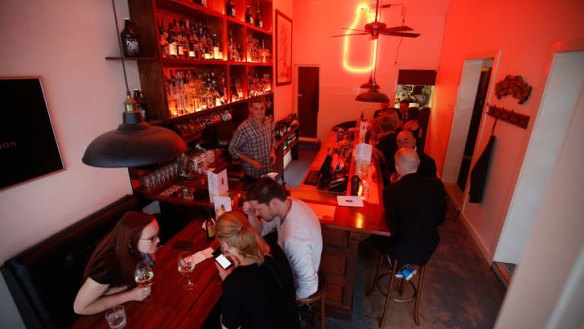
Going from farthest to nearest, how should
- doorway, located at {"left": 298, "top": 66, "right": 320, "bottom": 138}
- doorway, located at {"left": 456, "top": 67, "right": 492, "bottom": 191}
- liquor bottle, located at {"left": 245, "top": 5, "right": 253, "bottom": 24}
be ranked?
doorway, located at {"left": 298, "top": 66, "right": 320, "bottom": 138} < doorway, located at {"left": 456, "top": 67, "right": 492, "bottom": 191} < liquor bottle, located at {"left": 245, "top": 5, "right": 253, "bottom": 24}

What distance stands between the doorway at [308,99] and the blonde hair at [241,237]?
21.5ft

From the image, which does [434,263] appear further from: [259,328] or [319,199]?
[259,328]

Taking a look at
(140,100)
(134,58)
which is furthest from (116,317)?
(134,58)

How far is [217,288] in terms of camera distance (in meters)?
1.74

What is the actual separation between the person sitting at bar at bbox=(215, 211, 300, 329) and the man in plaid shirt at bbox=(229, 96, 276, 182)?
6.08 ft

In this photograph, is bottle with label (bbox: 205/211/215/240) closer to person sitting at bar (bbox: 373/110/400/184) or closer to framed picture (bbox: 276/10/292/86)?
person sitting at bar (bbox: 373/110/400/184)

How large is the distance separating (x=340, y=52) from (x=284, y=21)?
1.94 metres

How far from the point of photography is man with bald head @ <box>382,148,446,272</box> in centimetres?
221

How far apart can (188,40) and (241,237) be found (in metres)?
2.48

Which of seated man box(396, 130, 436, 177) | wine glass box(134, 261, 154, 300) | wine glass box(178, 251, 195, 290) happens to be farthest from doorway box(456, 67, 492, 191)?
wine glass box(134, 261, 154, 300)

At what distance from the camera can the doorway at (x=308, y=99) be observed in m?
7.52

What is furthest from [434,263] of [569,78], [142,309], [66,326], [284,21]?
[284,21]

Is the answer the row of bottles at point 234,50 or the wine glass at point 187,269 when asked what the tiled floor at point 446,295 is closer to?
the wine glass at point 187,269

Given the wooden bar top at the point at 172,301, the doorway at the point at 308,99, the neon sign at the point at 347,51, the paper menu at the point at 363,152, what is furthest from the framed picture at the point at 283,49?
the wooden bar top at the point at 172,301
